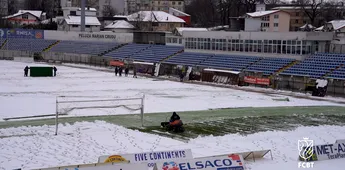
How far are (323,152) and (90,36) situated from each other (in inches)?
2439

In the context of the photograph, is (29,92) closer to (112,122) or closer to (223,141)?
(112,122)

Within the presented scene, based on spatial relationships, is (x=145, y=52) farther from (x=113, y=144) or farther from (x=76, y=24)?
(x=113, y=144)

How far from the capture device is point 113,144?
63.7ft

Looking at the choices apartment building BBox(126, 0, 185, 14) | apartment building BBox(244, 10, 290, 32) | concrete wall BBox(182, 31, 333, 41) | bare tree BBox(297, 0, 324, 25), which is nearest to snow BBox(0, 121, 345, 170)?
concrete wall BBox(182, 31, 333, 41)

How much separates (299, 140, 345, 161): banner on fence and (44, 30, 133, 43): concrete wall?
56.3m

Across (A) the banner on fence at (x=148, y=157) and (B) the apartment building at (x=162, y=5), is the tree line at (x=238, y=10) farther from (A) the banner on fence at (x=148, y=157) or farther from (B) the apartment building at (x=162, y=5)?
(A) the banner on fence at (x=148, y=157)

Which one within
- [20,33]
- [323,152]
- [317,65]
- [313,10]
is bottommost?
[323,152]

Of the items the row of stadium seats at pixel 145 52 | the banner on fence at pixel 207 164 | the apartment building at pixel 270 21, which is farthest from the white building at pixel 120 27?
the banner on fence at pixel 207 164

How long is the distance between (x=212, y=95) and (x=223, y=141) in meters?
17.5

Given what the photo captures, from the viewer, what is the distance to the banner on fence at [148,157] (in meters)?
14.8

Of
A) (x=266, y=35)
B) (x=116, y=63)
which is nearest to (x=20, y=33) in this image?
(x=116, y=63)

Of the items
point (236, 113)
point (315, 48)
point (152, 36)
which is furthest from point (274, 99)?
point (152, 36)

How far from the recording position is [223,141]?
2062cm

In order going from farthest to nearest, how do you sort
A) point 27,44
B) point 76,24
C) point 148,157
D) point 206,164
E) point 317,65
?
1. point 76,24
2. point 27,44
3. point 317,65
4. point 148,157
5. point 206,164
